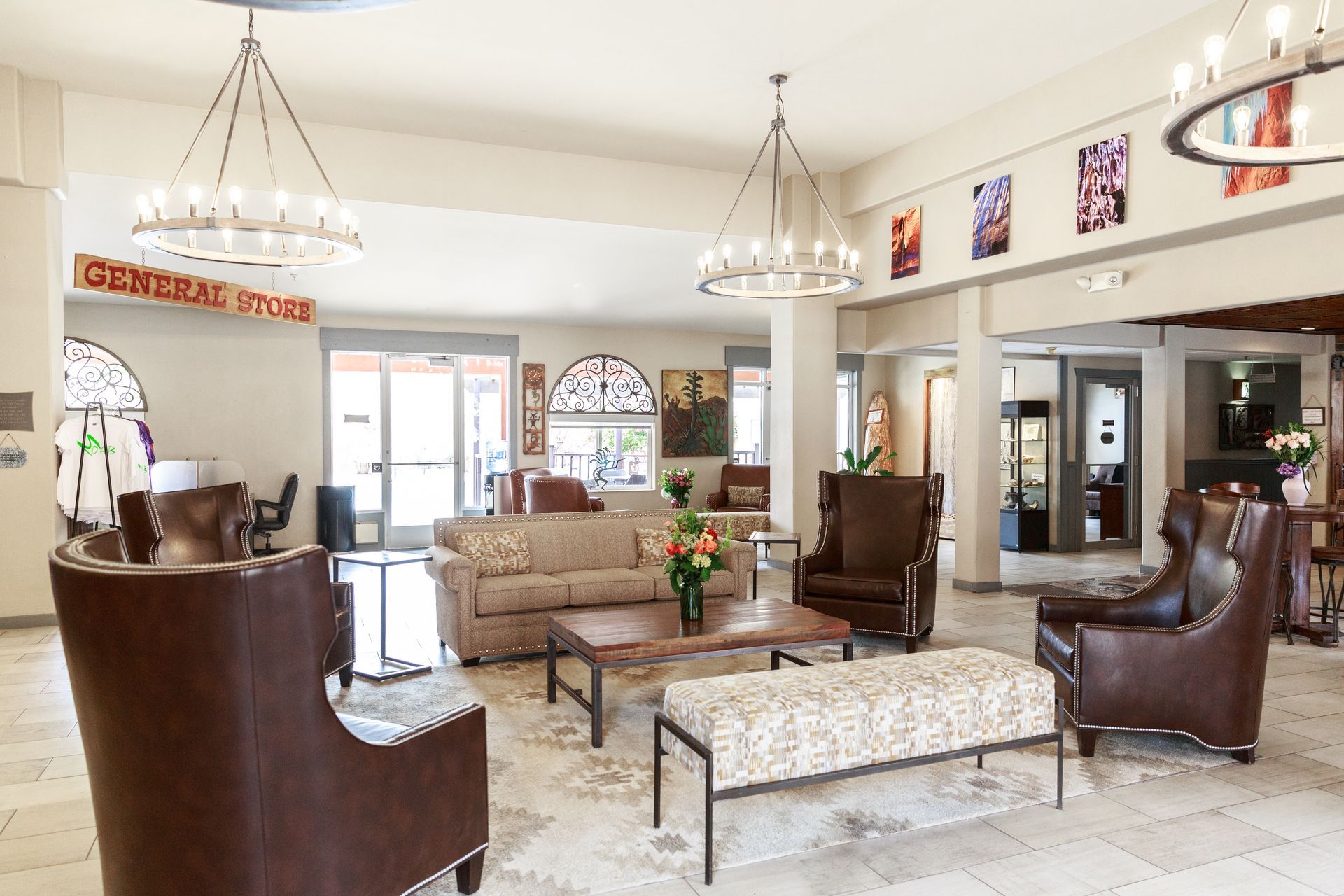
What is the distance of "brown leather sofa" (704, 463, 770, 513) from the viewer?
38.9ft

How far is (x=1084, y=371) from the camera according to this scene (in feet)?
35.7

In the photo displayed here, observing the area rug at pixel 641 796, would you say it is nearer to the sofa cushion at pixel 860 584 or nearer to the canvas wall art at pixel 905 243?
the sofa cushion at pixel 860 584

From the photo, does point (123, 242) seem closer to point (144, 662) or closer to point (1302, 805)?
point (144, 662)

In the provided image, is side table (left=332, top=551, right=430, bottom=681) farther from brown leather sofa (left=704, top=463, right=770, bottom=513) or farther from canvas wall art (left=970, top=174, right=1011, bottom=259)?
brown leather sofa (left=704, top=463, right=770, bottom=513)

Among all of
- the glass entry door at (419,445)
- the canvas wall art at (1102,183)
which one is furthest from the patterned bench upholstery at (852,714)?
the glass entry door at (419,445)

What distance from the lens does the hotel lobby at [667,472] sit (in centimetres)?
245

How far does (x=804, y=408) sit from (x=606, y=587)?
3540 millimetres

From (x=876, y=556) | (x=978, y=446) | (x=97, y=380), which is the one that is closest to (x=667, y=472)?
(x=978, y=446)

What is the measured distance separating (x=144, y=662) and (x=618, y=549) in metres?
4.20

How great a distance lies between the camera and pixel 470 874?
2.58 meters

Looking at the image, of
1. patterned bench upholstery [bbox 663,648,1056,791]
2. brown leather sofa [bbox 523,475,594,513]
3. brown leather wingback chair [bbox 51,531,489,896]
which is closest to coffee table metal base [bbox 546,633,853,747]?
patterned bench upholstery [bbox 663,648,1056,791]

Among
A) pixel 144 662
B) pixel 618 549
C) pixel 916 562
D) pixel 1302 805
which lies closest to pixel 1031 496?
pixel 916 562

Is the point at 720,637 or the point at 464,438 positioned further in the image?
the point at 464,438

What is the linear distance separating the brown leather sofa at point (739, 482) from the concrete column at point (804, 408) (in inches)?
127
